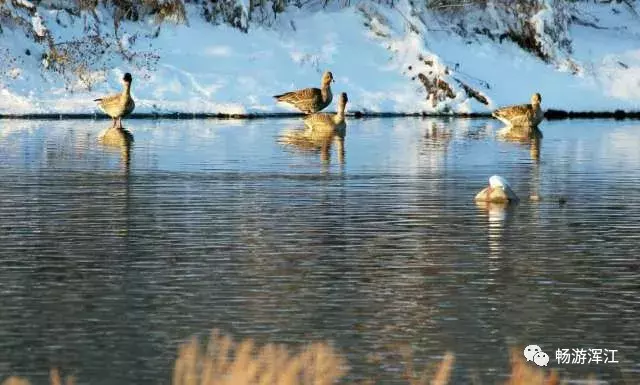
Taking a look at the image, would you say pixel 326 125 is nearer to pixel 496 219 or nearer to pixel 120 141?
pixel 120 141

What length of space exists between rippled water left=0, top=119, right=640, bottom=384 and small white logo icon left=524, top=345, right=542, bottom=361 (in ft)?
0.55

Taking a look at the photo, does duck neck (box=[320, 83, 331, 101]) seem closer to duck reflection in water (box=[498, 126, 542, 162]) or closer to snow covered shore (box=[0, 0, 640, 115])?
snow covered shore (box=[0, 0, 640, 115])

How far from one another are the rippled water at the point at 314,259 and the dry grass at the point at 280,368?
10.1 inches

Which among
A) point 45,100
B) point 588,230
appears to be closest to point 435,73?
point 45,100

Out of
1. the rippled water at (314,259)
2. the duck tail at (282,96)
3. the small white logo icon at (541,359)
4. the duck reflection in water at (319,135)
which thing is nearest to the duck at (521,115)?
the duck reflection in water at (319,135)

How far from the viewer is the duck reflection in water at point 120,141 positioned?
101 ft

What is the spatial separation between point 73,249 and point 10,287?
8.50ft

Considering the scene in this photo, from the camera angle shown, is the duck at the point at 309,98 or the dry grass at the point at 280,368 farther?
the duck at the point at 309,98

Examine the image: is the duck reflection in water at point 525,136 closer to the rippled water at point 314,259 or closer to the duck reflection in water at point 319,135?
the duck reflection in water at point 319,135

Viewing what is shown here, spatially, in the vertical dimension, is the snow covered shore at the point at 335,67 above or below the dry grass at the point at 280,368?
above

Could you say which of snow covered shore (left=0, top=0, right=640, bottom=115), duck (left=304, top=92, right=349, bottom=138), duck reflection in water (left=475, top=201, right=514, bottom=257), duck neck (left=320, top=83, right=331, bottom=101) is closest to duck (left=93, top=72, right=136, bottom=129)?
duck (left=304, top=92, right=349, bottom=138)

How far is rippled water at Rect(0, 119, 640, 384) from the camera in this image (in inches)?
525

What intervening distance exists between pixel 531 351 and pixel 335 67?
41571 millimetres

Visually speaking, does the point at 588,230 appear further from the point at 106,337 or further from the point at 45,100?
the point at 45,100
